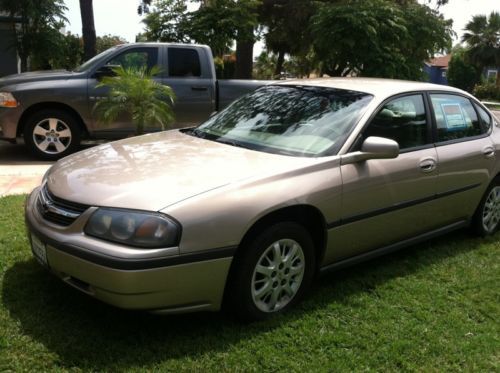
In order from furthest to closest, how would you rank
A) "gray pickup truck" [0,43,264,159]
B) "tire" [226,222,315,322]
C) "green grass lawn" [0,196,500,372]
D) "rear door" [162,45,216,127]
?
"rear door" [162,45,216,127]
"gray pickup truck" [0,43,264,159]
"tire" [226,222,315,322]
"green grass lawn" [0,196,500,372]

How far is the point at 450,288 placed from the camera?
13.4 ft

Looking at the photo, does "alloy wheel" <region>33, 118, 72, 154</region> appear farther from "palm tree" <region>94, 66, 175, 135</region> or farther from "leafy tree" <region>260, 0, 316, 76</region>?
"leafy tree" <region>260, 0, 316, 76</region>

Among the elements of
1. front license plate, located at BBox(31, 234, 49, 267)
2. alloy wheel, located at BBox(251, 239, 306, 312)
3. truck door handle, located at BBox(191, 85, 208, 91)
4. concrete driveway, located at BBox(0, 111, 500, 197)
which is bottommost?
concrete driveway, located at BBox(0, 111, 500, 197)

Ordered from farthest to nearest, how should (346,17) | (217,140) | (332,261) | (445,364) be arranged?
1. (346,17)
2. (217,140)
3. (332,261)
4. (445,364)

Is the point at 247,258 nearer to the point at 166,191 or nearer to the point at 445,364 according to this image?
the point at 166,191

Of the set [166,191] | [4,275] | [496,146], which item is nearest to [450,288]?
[496,146]

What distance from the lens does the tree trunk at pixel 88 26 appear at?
43.3ft

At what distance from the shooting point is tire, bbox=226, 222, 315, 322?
3.15 m

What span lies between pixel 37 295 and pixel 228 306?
125 centimetres

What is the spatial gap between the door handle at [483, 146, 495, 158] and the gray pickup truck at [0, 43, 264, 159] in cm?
475

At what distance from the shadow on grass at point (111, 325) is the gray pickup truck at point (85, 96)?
4.35 m

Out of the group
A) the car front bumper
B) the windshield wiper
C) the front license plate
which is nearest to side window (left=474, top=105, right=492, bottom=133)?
the windshield wiper

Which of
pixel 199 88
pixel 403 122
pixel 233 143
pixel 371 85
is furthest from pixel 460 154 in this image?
pixel 199 88

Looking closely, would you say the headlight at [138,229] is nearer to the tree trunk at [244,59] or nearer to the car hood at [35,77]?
the car hood at [35,77]
